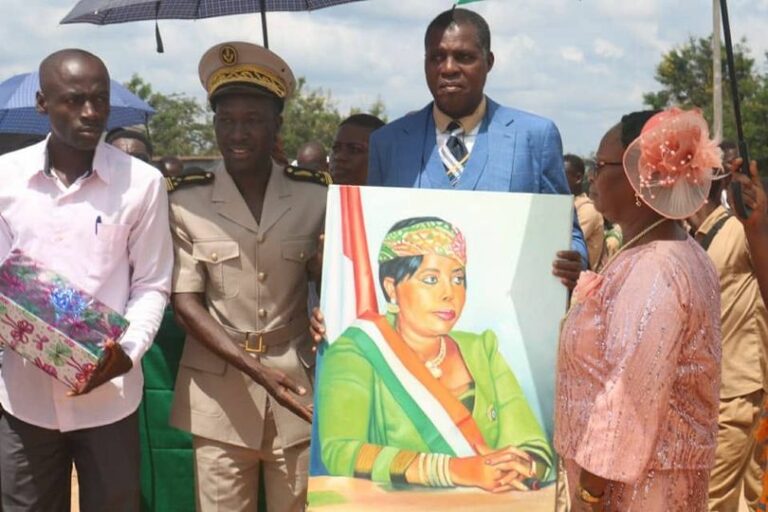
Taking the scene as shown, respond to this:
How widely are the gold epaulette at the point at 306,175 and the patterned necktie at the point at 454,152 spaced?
1.81 ft

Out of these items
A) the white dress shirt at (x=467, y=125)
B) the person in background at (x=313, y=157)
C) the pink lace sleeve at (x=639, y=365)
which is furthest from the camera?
the person in background at (x=313, y=157)

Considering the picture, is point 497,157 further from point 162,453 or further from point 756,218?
point 162,453

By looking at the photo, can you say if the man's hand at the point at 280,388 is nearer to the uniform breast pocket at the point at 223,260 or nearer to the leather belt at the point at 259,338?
the leather belt at the point at 259,338

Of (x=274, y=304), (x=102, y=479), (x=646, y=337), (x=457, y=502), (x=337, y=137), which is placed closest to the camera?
(x=646, y=337)

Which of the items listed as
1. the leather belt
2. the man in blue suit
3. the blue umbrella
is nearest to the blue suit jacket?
the man in blue suit

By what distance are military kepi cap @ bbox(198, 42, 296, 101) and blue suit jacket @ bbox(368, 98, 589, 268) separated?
20.1 inches

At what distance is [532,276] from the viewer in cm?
396

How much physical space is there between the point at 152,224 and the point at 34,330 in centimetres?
58

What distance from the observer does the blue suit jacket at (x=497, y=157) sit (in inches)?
171

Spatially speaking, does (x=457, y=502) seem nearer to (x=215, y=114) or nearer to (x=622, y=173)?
(x=622, y=173)

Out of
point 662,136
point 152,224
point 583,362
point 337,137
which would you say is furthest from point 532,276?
point 337,137

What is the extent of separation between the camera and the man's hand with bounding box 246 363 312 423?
441 centimetres

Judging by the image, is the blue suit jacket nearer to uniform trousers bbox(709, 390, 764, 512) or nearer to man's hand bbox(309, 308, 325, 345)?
man's hand bbox(309, 308, 325, 345)

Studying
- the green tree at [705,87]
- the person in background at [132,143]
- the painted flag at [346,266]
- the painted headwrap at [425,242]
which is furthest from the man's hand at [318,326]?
the green tree at [705,87]
